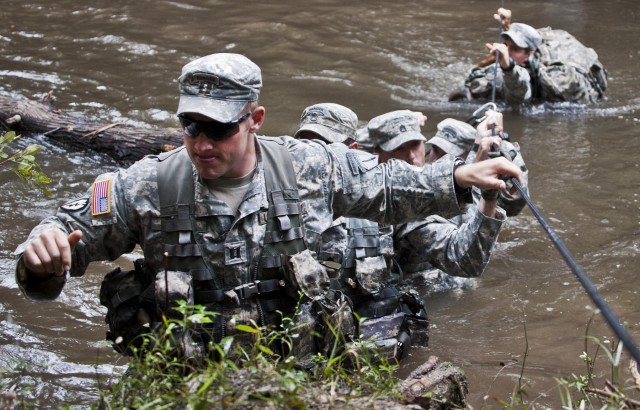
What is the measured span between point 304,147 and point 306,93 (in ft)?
24.0

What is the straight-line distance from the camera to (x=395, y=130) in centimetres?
639

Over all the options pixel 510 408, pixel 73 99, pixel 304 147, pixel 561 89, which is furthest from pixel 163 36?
pixel 510 408

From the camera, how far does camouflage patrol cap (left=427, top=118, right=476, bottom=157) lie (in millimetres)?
7000

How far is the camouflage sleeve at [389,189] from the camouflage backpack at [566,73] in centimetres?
760

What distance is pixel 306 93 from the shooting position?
1152 centimetres

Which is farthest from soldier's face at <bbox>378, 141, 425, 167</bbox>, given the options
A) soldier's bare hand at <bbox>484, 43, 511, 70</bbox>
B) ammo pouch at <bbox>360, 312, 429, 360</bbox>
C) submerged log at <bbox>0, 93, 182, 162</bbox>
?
soldier's bare hand at <bbox>484, 43, 511, 70</bbox>

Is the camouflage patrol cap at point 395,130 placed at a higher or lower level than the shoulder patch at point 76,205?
lower

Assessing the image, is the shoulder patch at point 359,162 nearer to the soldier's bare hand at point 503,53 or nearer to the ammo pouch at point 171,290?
the ammo pouch at point 171,290

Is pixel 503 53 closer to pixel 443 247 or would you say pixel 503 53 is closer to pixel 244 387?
pixel 443 247

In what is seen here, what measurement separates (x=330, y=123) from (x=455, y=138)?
3.70 feet

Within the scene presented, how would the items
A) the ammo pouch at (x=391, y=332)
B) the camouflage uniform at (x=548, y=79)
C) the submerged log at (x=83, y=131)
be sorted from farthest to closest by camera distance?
1. the camouflage uniform at (x=548, y=79)
2. the submerged log at (x=83, y=131)
3. the ammo pouch at (x=391, y=332)

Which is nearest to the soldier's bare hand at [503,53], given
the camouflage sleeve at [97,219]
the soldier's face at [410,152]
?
the soldier's face at [410,152]

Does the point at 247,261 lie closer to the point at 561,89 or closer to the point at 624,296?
the point at 624,296

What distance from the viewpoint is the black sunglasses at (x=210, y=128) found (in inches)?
152
